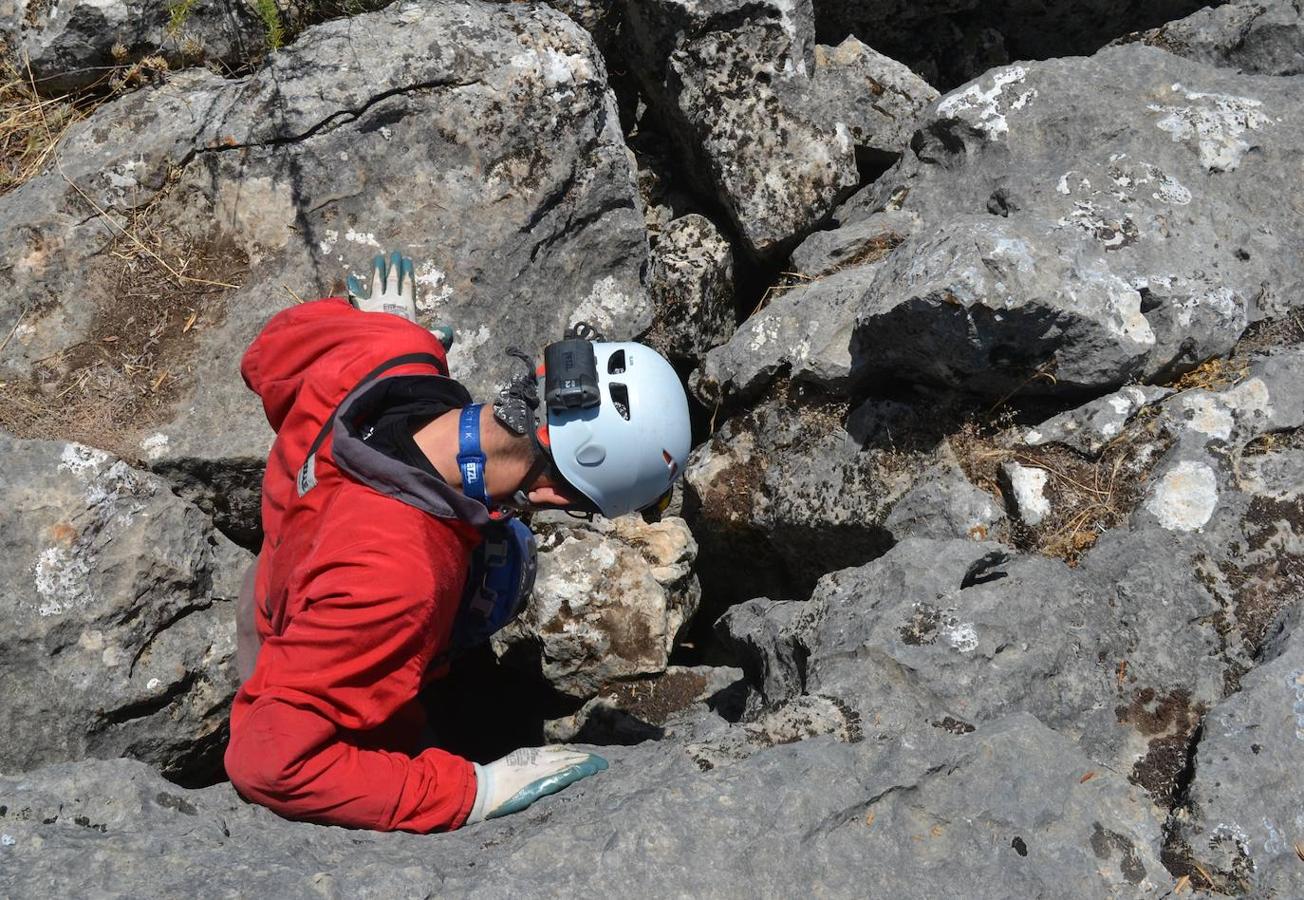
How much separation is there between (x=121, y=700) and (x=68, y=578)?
0.55 m

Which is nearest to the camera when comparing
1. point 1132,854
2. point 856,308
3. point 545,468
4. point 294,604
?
point 1132,854

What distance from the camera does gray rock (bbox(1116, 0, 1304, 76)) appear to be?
5.87 meters

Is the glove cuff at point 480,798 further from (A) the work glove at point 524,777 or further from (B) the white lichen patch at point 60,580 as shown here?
(B) the white lichen patch at point 60,580

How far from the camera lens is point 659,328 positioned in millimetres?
6328

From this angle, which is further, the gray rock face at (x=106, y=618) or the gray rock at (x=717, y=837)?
the gray rock face at (x=106, y=618)

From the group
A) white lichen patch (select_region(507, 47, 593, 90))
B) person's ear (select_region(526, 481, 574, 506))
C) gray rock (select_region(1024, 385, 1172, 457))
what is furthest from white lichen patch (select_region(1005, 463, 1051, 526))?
white lichen patch (select_region(507, 47, 593, 90))

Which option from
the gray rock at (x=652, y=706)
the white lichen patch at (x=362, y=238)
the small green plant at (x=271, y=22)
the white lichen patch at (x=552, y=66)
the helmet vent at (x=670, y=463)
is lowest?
the gray rock at (x=652, y=706)

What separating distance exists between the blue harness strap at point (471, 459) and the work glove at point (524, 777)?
3.05 ft

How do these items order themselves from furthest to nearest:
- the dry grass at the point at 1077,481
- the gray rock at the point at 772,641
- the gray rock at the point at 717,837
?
the dry grass at the point at 1077,481 → the gray rock at the point at 772,641 → the gray rock at the point at 717,837

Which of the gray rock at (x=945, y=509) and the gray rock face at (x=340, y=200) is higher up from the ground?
the gray rock face at (x=340, y=200)

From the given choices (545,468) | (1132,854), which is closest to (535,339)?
(545,468)

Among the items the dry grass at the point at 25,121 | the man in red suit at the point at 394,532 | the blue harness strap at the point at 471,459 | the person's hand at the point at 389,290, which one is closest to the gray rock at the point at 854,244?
the person's hand at the point at 389,290

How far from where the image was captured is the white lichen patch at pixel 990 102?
18.4ft

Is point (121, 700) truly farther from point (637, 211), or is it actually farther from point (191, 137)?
point (637, 211)
